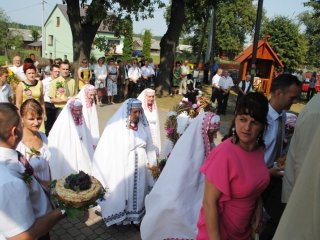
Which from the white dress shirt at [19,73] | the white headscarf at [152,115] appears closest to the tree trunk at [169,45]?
the white dress shirt at [19,73]

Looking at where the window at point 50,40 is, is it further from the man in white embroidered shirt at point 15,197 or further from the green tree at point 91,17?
the man in white embroidered shirt at point 15,197

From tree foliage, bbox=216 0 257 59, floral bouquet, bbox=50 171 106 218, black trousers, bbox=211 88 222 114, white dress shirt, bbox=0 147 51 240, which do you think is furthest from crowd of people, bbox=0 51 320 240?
tree foliage, bbox=216 0 257 59

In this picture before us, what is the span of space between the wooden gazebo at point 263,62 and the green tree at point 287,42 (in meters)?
→ 10.6

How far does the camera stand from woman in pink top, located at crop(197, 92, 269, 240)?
2.30 m

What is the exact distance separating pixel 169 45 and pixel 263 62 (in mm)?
7478

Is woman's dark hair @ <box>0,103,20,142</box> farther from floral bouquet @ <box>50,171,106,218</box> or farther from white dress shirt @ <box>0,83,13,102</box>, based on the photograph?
white dress shirt @ <box>0,83,13,102</box>

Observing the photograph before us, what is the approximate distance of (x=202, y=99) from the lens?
16.9ft

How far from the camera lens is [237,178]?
2316mm

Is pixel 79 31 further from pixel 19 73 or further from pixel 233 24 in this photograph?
pixel 233 24

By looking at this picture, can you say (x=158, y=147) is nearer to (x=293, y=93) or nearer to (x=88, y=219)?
(x=88, y=219)

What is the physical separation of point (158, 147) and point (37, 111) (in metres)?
3.35

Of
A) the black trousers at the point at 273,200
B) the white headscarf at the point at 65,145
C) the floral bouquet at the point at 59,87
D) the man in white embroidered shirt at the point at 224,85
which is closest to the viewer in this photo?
the black trousers at the point at 273,200

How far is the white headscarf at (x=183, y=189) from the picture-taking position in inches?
136

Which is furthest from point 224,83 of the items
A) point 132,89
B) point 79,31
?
point 79,31
